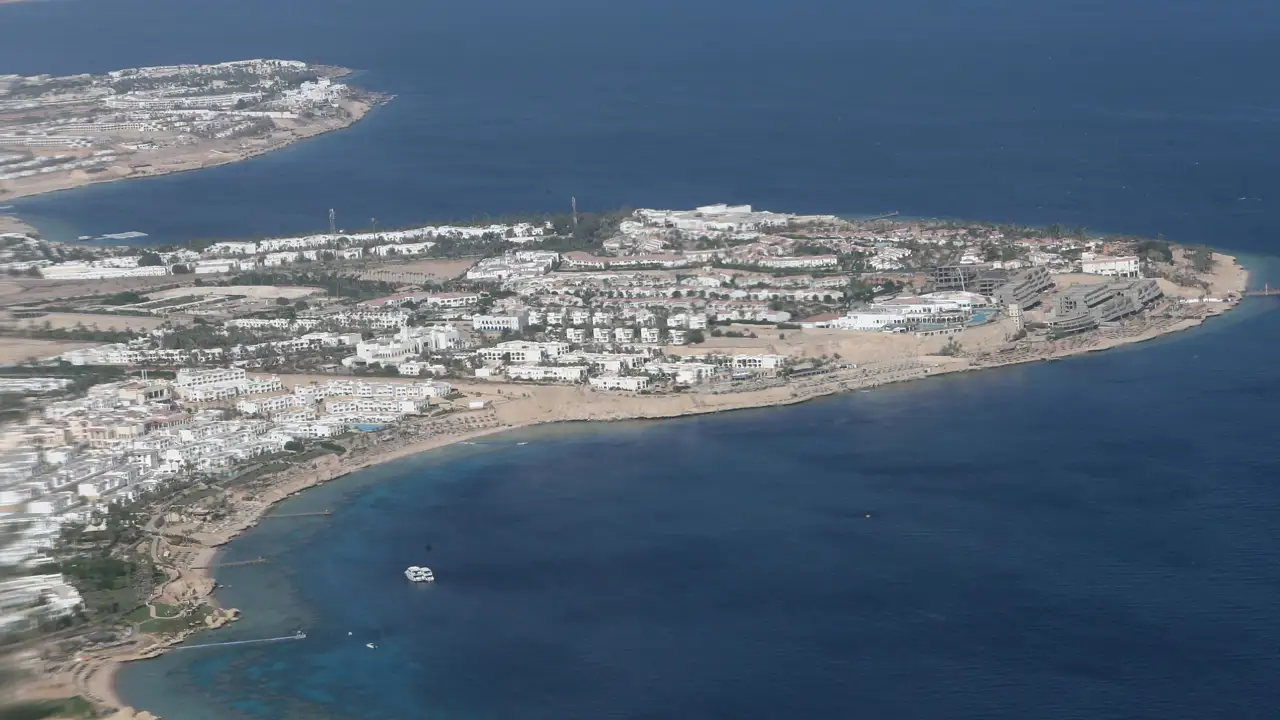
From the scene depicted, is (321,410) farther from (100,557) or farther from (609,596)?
(609,596)

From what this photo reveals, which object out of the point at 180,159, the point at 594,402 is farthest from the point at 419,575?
the point at 180,159

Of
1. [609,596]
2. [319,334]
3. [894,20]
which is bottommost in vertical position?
[609,596]

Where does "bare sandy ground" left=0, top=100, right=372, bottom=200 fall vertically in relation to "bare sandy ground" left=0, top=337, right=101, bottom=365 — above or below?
above

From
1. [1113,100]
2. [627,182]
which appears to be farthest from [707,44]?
[627,182]

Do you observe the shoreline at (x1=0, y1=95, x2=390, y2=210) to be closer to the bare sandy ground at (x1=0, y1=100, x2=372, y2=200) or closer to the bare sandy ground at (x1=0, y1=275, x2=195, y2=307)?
the bare sandy ground at (x1=0, y1=100, x2=372, y2=200)

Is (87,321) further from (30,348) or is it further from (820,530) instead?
(820,530)

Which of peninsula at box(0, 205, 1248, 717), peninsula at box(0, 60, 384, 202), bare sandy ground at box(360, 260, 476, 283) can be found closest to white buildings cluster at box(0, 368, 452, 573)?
peninsula at box(0, 205, 1248, 717)
